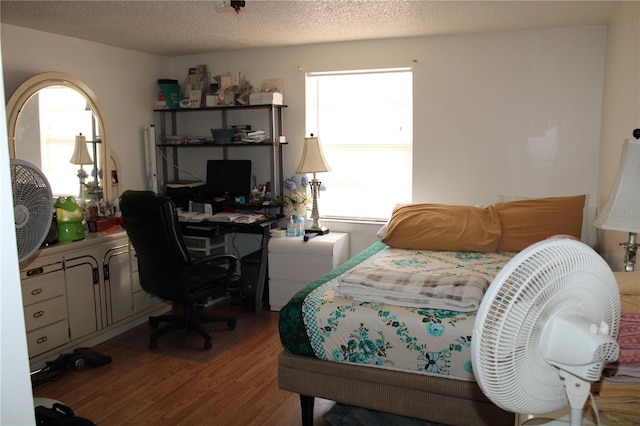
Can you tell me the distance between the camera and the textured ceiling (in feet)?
10.6

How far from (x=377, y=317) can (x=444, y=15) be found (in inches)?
86.8

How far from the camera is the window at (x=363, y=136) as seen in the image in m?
4.53

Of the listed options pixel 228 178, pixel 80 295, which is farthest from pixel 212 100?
pixel 80 295

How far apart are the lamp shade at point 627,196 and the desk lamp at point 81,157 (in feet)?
12.1

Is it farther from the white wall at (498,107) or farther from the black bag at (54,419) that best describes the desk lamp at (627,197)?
the white wall at (498,107)

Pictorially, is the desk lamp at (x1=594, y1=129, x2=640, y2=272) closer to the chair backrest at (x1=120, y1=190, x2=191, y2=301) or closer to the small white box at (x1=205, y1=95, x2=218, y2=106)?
the chair backrest at (x1=120, y1=190, x2=191, y2=301)

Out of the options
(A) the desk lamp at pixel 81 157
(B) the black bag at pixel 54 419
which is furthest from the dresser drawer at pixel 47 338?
(B) the black bag at pixel 54 419

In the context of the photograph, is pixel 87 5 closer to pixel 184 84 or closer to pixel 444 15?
pixel 184 84

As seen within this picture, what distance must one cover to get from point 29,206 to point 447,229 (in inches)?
103

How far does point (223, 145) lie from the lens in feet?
15.5

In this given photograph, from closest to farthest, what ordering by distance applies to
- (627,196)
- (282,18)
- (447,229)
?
(627,196), (282,18), (447,229)

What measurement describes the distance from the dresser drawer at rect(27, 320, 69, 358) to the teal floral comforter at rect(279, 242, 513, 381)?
1.78 m

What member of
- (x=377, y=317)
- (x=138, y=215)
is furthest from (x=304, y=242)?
(x=377, y=317)

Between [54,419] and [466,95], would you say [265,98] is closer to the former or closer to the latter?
[466,95]
